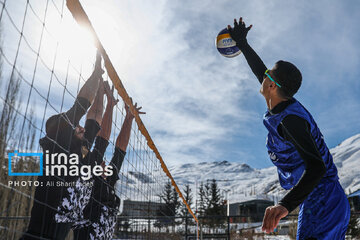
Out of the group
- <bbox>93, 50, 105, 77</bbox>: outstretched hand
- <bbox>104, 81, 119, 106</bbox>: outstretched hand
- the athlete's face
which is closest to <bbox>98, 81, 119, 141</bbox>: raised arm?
<bbox>104, 81, 119, 106</bbox>: outstretched hand

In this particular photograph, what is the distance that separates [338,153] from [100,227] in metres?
175

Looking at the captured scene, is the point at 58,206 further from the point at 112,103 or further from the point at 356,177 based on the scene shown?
the point at 356,177

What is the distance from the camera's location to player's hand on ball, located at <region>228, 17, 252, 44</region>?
266 centimetres

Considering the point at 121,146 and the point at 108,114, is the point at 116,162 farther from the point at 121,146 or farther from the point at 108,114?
the point at 108,114

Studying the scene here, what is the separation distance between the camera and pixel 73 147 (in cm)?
239

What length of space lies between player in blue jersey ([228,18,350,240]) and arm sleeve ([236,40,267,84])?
48 cm

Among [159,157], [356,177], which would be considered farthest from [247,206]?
[356,177]

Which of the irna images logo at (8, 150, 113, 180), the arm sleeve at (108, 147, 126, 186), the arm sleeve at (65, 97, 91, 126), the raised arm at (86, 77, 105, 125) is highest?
the raised arm at (86, 77, 105, 125)

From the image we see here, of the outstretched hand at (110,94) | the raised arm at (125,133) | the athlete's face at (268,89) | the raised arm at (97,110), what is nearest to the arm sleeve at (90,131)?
the raised arm at (97,110)

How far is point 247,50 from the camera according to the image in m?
2.55

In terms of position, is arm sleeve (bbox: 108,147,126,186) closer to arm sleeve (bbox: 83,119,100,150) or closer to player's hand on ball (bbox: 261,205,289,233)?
arm sleeve (bbox: 83,119,100,150)

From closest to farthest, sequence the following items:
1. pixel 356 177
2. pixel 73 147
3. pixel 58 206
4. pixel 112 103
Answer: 1. pixel 58 206
2. pixel 73 147
3. pixel 112 103
4. pixel 356 177

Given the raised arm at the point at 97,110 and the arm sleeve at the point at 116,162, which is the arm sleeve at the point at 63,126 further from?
the arm sleeve at the point at 116,162

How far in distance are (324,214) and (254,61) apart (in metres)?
1.26
